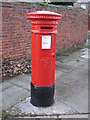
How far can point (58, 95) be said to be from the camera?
3570 millimetres

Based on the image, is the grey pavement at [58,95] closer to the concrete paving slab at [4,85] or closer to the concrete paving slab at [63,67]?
the concrete paving slab at [4,85]

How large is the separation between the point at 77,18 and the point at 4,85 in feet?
22.8

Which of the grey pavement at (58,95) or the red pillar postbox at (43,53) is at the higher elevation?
the red pillar postbox at (43,53)

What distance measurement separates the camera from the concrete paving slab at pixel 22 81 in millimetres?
4027

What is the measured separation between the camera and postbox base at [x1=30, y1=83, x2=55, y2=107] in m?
2.99

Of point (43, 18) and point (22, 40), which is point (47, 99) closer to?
point (43, 18)

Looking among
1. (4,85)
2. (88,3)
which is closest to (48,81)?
(4,85)

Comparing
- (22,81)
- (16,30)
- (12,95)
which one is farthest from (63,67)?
(12,95)

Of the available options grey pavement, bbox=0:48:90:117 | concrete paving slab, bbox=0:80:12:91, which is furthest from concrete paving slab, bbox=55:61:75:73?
concrete paving slab, bbox=0:80:12:91

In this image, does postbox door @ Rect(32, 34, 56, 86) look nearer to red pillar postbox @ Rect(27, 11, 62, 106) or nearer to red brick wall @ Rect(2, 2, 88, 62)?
red pillar postbox @ Rect(27, 11, 62, 106)

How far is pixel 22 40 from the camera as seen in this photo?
5.67 m

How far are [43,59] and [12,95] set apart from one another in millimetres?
1238

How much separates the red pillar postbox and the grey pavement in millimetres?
202

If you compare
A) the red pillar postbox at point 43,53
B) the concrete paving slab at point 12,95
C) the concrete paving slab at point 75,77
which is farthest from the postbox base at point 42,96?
the concrete paving slab at point 75,77
